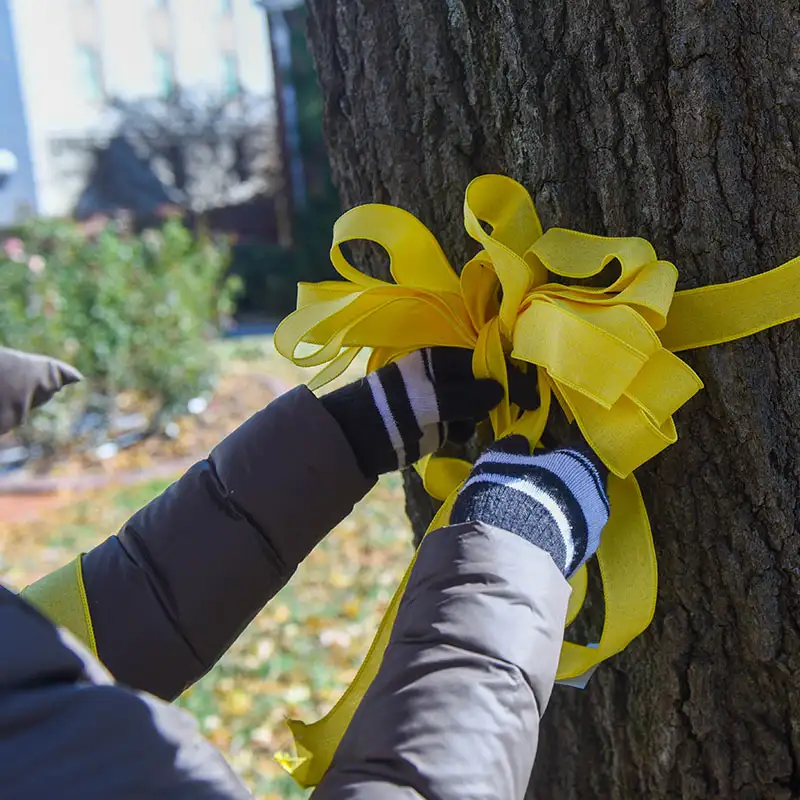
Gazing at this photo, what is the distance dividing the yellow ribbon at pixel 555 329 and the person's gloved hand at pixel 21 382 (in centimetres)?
62

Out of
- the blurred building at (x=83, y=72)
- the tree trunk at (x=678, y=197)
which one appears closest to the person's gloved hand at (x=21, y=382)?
the tree trunk at (x=678, y=197)

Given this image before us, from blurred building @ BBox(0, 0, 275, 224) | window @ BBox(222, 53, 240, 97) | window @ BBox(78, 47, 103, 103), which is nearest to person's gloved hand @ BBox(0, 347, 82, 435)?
blurred building @ BBox(0, 0, 275, 224)

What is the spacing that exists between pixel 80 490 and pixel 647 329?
4.54 metres

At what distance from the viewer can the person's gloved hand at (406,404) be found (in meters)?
1.18

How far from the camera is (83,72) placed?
1873 centimetres

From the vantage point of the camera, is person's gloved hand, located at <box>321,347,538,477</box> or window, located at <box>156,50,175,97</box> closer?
person's gloved hand, located at <box>321,347,538,477</box>

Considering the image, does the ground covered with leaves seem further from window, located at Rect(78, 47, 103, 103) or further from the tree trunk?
window, located at Rect(78, 47, 103, 103)

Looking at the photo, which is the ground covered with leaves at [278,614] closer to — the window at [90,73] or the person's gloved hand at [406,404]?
the person's gloved hand at [406,404]

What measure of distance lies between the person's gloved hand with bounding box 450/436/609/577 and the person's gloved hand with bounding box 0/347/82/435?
0.94 m

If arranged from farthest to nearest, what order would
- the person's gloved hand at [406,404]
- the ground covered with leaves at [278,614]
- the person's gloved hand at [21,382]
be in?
the ground covered with leaves at [278,614], the person's gloved hand at [21,382], the person's gloved hand at [406,404]

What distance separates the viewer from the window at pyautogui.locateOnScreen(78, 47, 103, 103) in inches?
728

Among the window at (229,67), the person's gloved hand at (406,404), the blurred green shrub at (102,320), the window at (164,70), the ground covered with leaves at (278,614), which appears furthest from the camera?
the window at (229,67)

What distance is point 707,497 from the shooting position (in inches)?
45.1

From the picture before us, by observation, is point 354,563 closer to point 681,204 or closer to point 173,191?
point 681,204
